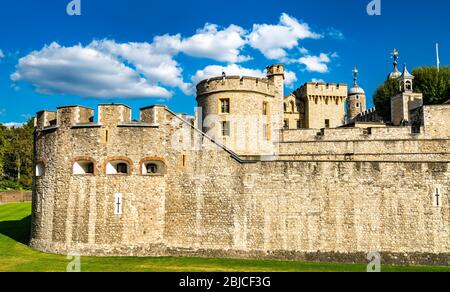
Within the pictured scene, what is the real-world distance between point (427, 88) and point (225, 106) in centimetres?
2711

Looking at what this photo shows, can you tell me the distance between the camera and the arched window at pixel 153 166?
762 inches

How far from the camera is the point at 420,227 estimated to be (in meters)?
17.6

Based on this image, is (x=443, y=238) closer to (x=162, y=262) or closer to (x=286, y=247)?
(x=286, y=247)

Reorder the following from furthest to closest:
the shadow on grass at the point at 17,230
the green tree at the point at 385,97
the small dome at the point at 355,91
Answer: the small dome at the point at 355,91, the green tree at the point at 385,97, the shadow on grass at the point at 17,230

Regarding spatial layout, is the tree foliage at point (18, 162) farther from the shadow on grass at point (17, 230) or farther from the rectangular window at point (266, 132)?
the rectangular window at point (266, 132)

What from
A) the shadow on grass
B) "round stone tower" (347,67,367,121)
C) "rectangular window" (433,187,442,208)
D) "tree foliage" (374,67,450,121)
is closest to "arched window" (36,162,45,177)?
the shadow on grass

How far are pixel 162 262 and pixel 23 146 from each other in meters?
53.6

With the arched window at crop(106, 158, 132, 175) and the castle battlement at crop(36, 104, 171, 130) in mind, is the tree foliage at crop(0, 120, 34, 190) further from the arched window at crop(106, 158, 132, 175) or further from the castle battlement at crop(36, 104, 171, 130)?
the arched window at crop(106, 158, 132, 175)

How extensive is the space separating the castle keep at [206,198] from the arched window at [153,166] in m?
0.06

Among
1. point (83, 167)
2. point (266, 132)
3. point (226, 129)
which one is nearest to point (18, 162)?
point (226, 129)

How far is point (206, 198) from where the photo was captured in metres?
19.0

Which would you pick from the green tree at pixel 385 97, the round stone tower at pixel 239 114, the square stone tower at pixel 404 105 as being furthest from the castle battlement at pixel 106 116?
the green tree at pixel 385 97
